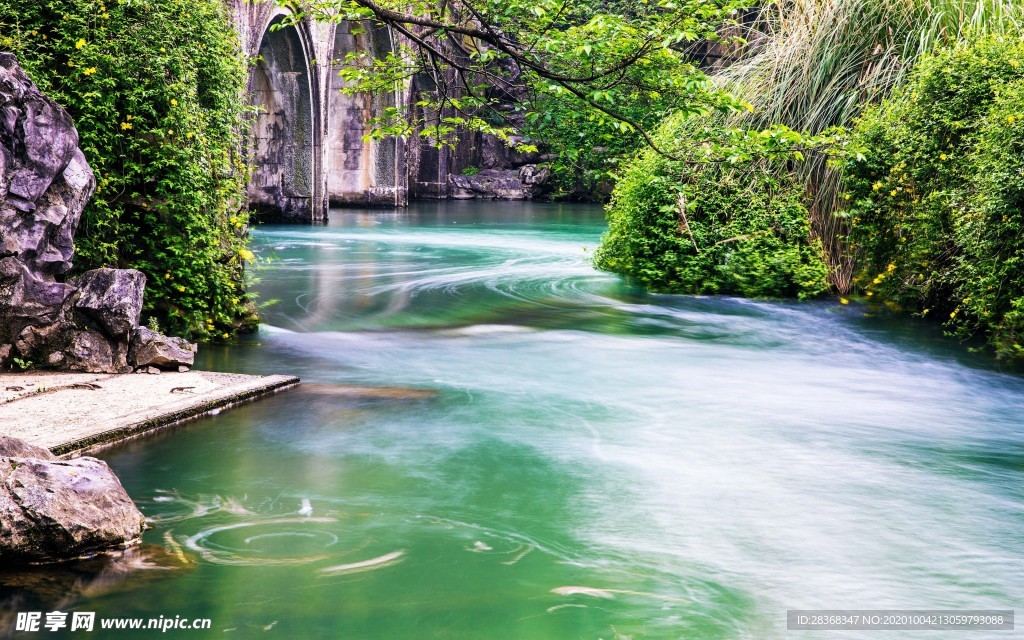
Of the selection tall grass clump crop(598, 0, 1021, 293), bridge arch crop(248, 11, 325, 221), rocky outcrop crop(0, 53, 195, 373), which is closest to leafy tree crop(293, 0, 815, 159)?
rocky outcrop crop(0, 53, 195, 373)

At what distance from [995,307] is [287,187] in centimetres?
1786

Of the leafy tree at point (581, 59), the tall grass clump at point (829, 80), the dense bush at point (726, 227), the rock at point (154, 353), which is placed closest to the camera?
the leafy tree at point (581, 59)

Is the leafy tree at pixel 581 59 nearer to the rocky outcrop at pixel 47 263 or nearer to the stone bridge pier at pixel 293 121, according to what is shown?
the rocky outcrop at pixel 47 263

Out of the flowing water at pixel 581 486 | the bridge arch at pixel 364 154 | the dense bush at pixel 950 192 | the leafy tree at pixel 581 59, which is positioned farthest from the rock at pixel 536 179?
the leafy tree at pixel 581 59

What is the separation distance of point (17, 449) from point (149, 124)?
397 centimetres

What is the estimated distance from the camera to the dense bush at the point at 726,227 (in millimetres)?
11578

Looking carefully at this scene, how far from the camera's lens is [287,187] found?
937 inches

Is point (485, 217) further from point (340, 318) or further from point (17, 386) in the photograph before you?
point (17, 386)

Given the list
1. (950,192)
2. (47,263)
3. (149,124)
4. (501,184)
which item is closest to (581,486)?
(47,263)

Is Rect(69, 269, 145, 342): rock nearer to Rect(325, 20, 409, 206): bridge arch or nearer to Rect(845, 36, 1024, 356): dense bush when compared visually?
Rect(845, 36, 1024, 356): dense bush

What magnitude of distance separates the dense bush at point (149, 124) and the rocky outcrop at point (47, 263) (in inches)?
20.8

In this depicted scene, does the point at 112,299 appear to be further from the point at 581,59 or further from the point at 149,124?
the point at 581,59

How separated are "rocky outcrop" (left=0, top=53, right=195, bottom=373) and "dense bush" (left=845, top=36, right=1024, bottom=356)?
521 centimetres

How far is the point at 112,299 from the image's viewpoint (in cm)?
678
